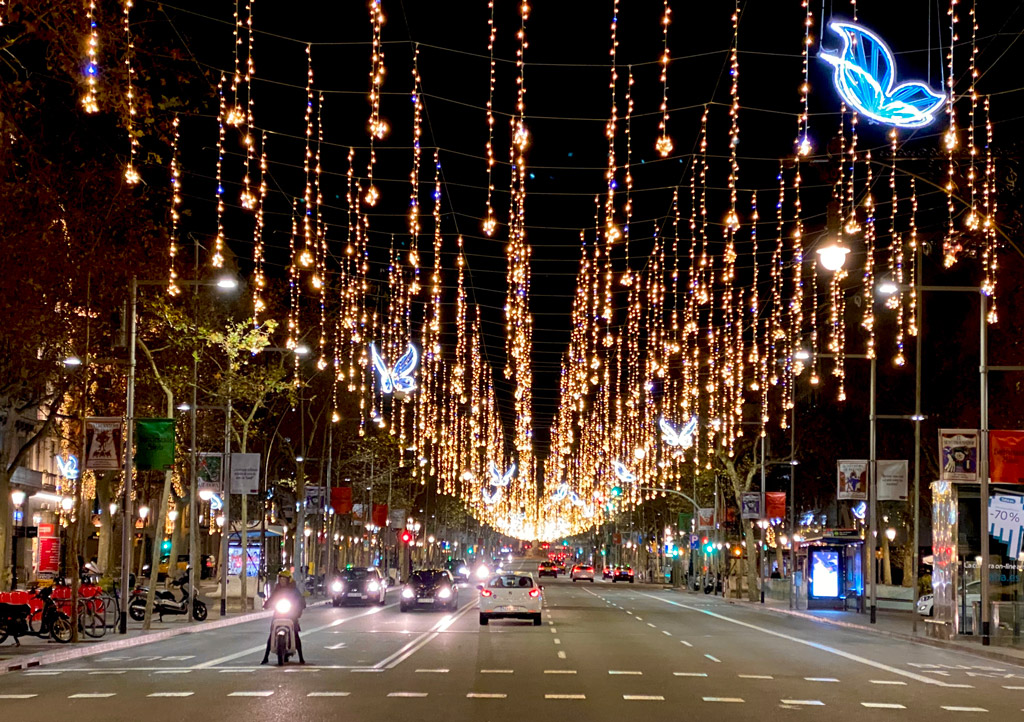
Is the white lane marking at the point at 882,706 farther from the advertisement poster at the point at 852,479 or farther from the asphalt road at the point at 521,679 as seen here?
the advertisement poster at the point at 852,479

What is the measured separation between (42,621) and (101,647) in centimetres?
188

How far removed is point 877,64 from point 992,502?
16.9m

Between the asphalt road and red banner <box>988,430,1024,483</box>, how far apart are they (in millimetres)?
4655

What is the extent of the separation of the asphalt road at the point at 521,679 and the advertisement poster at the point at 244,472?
949cm

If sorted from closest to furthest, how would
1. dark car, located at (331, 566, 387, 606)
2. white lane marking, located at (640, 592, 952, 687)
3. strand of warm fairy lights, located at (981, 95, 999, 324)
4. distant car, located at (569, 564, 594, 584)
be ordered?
1. white lane marking, located at (640, 592, 952, 687)
2. strand of warm fairy lights, located at (981, 95, 999, 324)
3. dark car, located at (331, 566, 387, 606)
4. distant car, located at (569, 564, 594, 584)

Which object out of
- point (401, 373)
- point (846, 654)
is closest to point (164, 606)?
point (401, 373)

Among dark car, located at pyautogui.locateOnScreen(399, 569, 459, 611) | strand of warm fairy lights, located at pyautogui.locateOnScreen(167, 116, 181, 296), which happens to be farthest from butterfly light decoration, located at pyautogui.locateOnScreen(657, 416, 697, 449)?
strand of warm fairy lights, located at pyautogui.locateOnScreen(167, 116, 181, 296)

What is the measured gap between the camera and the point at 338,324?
59719 mm

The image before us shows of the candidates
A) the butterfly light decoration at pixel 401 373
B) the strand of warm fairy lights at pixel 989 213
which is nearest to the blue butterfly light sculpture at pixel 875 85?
the strand of warm fairy lights at pixel 989 213

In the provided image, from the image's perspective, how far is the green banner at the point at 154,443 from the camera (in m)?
35.7

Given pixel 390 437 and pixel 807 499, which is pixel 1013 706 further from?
pixel 807 499

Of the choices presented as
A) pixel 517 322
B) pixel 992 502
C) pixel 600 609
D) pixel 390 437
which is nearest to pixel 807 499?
pixel 390 437

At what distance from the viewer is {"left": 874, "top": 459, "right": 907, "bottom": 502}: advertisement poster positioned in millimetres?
45031

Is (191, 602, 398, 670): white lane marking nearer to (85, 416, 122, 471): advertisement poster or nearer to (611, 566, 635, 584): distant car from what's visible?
(85, 416, 122, 471): advertisement poster
